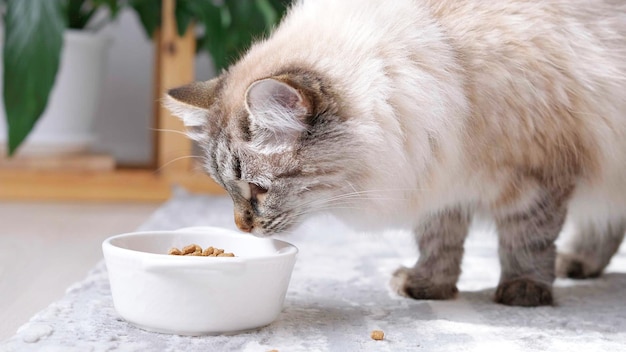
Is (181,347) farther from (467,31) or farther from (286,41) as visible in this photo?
(467,31)

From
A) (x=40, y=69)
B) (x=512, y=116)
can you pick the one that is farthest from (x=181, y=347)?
(x=40, y=69)

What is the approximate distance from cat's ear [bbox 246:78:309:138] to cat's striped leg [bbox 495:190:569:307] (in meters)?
0.45

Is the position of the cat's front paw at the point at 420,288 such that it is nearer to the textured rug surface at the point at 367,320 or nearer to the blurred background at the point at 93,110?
the textured rug surface at the point at 367,320

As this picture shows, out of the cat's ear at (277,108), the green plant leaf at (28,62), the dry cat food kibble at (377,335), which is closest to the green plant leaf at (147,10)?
the green plant leaf at (28,62)

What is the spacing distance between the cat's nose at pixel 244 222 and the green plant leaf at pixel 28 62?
1.33m

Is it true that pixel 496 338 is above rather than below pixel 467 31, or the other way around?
below

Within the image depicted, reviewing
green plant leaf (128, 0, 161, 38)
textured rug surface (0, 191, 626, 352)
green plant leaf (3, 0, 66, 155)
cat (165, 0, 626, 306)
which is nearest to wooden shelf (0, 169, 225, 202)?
green plant leaf (3, 0, 66, 155)

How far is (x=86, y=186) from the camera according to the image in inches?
112

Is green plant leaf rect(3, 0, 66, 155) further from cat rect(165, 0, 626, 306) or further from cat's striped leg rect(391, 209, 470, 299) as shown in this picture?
cat's striped leg rect(391, 209, 470, 299)

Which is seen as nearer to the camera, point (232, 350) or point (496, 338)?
point (232, 350)

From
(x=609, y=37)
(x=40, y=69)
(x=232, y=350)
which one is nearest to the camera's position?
(x=232, y=350)

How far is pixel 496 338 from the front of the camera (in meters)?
1.18

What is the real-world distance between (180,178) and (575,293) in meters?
1.69

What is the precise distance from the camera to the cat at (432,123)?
1225 mm
